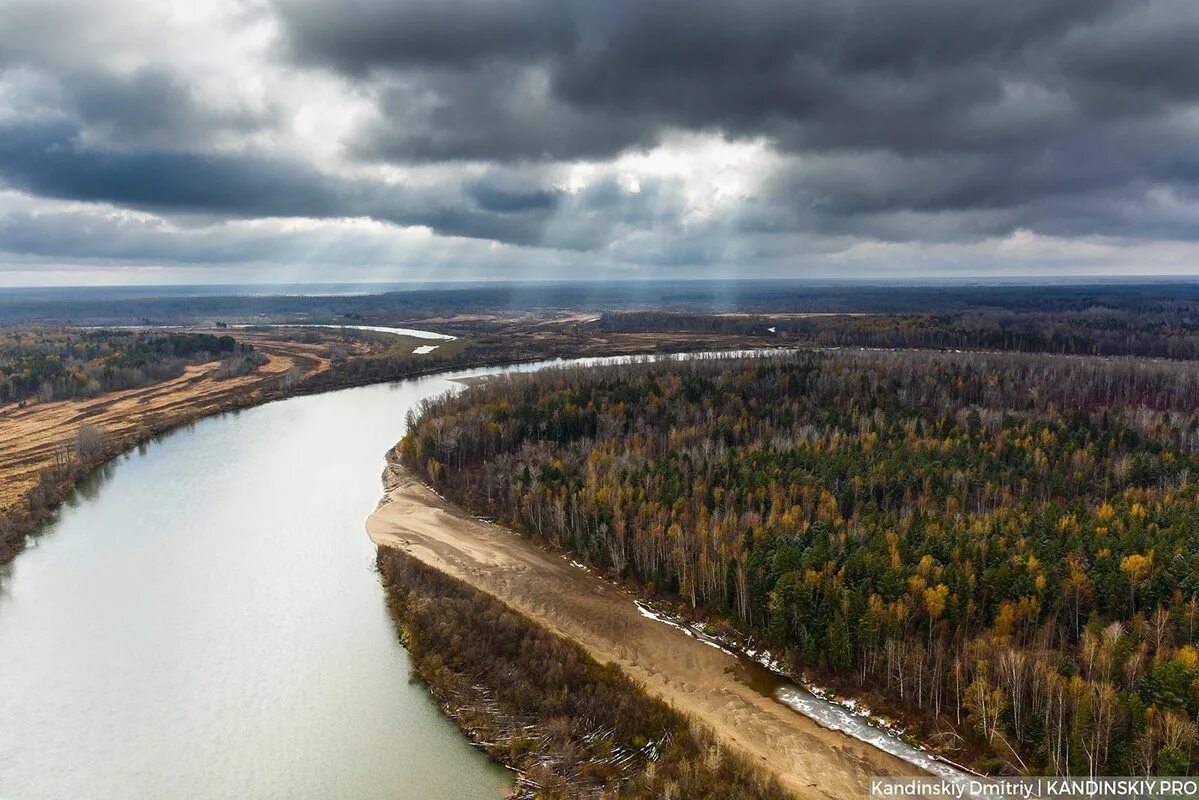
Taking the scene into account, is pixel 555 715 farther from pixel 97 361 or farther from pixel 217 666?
pixel 97 361

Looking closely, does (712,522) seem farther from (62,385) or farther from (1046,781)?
(62,385)

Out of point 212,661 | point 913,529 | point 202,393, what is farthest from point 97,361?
point 913,529

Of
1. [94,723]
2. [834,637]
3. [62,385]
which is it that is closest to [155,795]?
[94,723]

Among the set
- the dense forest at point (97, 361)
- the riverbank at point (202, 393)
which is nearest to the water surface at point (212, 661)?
the riverbank at point (202, 393)

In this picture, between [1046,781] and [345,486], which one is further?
[345,486]

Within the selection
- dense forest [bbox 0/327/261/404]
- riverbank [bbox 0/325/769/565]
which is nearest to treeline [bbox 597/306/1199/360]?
riverbank [bbox 0/325/769/565]

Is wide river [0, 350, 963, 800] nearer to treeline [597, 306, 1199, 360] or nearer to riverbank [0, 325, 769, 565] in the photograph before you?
riverbank [0, 325, 769, 565]

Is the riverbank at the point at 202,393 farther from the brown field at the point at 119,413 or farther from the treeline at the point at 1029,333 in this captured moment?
the treeline at the point at 1029,333
